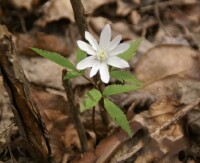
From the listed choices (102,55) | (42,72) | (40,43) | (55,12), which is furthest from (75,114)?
(55,12)

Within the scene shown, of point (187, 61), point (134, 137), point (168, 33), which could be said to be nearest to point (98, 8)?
point (168, 33)

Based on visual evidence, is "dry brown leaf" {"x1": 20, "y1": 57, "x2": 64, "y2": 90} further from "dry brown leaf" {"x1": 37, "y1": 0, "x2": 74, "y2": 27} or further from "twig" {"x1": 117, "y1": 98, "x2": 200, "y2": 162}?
"twig" {"x1": 117, "y1": 98, "x2": 200, "y2": 162}

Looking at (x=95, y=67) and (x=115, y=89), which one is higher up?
(x=95, y=67)

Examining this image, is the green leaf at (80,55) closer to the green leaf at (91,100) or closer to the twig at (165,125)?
the green leaf at (91,100)

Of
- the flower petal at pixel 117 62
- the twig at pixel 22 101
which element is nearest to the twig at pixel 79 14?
the flower petal at pixel 117 62

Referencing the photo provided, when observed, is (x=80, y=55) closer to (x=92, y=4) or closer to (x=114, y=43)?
(x=114, y=43)

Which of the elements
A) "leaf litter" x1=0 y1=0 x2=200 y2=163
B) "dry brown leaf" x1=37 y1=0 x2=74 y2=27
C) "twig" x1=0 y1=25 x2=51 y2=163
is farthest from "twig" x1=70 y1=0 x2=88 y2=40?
"dry brown leaf" x1=37 y1=0 x2=74 y2=27

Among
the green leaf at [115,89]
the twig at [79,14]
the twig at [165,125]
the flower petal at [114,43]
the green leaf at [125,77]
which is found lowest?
the twig at [165,125]

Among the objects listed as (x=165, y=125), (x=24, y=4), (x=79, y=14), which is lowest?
(x=165, y=125)

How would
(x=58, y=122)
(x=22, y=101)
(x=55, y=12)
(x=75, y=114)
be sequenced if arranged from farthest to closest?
1. (x=55, y=12)
2. (x=58, y=122)
3. (x=75, y=114)
4. (x=22, y=101)
